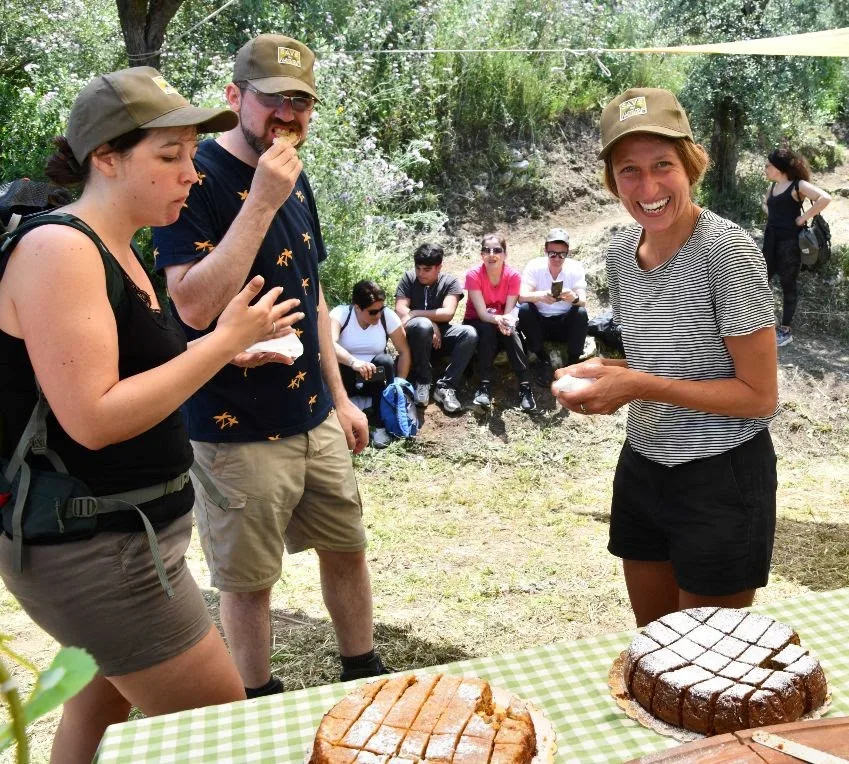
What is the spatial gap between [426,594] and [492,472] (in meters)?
1.73

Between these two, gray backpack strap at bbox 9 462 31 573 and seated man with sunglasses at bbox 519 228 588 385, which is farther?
seated man with sunglasses at bbox 519 228 588 385

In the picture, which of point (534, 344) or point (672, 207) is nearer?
point (672, 207)

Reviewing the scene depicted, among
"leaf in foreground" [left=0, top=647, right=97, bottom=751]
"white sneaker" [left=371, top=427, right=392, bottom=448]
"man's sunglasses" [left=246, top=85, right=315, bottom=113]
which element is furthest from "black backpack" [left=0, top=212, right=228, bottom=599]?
"white sneaker" [left=371, top=427, right=392, bottom=448]

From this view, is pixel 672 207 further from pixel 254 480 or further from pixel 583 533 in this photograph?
pixel 583 533

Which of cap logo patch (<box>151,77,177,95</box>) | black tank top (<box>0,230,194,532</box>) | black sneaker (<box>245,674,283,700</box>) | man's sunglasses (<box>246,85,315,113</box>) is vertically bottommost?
black sneaker (<box>245,674,283,700</box>)

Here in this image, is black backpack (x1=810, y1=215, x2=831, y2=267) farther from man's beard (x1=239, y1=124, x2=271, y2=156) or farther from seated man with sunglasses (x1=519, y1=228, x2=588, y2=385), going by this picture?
man's beard (x1=239, y1=124, x2=271, y2=156)

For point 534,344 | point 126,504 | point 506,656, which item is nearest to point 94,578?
point 126,504

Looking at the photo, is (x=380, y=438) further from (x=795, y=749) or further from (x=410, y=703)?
(x=795, y=749)

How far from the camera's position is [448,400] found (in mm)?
6562

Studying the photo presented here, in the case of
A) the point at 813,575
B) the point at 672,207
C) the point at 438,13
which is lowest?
the point at 813,575

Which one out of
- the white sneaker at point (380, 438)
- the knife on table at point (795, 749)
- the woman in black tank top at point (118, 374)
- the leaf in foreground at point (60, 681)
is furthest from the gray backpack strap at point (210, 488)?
the white sneaker at point (380, 438)

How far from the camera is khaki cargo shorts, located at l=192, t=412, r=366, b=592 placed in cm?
250

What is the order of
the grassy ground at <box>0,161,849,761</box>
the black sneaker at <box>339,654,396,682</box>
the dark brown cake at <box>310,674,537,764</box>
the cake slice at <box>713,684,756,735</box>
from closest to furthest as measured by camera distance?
the dark brown cake at <box>310,674,537,764</box> < the cake slice at <box>713,684,756,735</box> < the black sneaker at <box>339,654,396,682</box> < the grassy ground at <box>0,161,849,761</box>

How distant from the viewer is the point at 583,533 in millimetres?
4926
